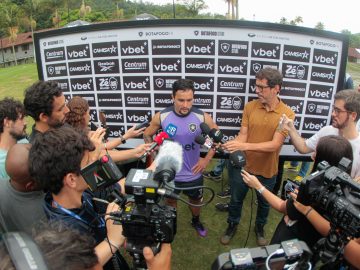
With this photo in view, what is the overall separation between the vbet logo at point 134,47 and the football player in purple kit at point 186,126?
0.79 meters

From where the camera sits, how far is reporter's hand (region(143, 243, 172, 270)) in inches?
64.4

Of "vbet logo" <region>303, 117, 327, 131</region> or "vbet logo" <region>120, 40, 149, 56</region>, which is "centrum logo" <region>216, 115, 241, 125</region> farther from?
"vbet logo" <region>120, 40, 149, 56</region>

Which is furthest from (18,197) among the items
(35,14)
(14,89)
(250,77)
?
(35,14)

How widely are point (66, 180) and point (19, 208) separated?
0.60 metres

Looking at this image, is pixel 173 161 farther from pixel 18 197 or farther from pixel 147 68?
pixel 147 68

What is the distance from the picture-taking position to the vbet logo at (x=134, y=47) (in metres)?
3.91

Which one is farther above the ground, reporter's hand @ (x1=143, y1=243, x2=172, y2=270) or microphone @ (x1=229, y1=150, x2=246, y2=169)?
microphone @ (x1=229, y1=150, x2=246, y2=169)

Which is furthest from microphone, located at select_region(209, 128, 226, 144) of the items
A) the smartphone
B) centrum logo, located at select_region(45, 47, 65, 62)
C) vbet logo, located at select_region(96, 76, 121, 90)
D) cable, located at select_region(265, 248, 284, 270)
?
centrum logo, located at select_region(45, 47, 65, 62)

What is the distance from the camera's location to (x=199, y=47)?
3.79 meters

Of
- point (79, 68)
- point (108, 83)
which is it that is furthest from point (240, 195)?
point (79, 68)

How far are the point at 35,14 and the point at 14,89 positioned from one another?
152ft

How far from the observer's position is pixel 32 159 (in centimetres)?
187

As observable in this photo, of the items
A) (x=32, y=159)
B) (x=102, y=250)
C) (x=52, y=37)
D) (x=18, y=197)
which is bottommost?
(x=102, y=250)

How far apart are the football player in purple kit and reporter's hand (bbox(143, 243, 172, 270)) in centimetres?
191
